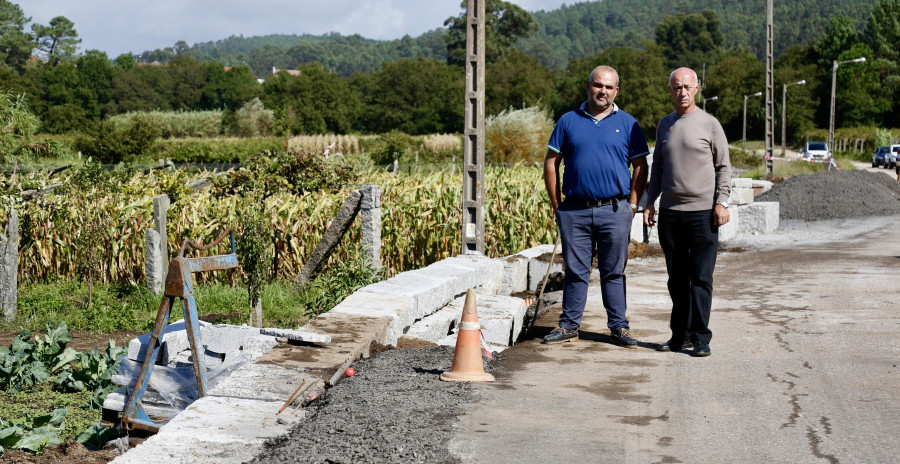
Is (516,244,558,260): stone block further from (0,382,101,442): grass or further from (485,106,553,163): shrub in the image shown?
(485,106,553,163): shrub

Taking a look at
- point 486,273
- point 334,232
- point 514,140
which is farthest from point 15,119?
point 514,140

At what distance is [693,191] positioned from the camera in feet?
21.1

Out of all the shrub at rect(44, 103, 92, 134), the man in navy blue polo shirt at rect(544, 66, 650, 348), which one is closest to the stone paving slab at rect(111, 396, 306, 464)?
the man in navy blue polo shirt at rect(544, 66, 650, 348)

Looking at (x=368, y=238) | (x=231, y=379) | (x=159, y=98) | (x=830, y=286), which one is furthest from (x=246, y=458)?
(x=159, y=98)

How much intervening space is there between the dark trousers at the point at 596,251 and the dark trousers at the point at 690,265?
0.31 meters

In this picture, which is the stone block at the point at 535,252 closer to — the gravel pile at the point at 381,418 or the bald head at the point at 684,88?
the bald head at the point at 684,88

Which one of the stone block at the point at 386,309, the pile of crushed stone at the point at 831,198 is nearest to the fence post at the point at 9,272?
the stone block at the point at 386,309

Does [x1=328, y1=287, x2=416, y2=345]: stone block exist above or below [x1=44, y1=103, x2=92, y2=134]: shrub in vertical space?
below

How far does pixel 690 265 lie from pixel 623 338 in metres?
0.76

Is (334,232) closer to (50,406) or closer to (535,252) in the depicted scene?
(535,252)

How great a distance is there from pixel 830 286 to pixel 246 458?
8.29m

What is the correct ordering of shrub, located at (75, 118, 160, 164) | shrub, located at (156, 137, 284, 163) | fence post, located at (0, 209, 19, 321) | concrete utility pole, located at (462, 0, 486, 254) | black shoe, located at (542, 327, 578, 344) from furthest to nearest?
1. shrub, located at (156, 137, 284, 163)
2. shrub, located at (75, 118, 160, 164)
3. concrete utility pole, located at (462, 0, 486, 254)
4. fence post, located at (0, 209, 19, 321)
5. black shoe, located at (542, 327, 578, 344)

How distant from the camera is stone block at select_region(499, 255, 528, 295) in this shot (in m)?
10.6

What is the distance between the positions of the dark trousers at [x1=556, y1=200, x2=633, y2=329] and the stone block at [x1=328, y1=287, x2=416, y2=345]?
119 centimetres
